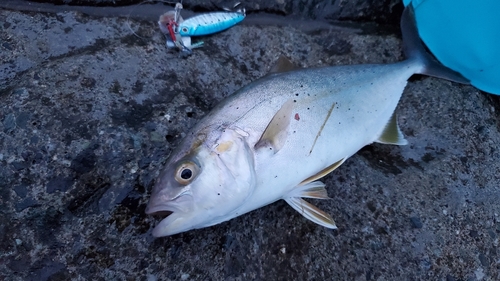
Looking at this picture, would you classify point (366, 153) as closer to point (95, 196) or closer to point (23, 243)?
point (95, 196)

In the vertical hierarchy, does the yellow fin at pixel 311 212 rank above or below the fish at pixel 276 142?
below

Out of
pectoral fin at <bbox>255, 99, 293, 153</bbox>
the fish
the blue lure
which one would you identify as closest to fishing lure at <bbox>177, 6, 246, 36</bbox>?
the blue lure

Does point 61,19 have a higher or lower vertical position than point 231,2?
lower

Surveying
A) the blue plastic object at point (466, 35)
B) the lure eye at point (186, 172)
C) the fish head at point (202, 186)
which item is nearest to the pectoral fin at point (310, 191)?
the fish head at point (202, 186)

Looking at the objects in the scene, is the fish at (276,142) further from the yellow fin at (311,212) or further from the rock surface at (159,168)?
the rock surface at (159,168)

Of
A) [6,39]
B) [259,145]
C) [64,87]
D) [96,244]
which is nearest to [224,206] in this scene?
[259,145]

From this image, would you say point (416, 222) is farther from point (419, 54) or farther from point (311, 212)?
point (419, 54)

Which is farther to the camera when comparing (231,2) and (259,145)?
(231,2)
